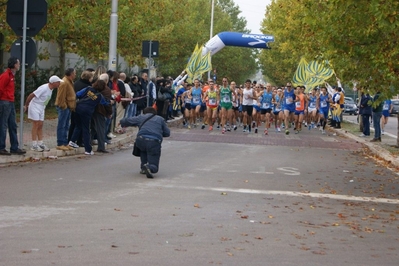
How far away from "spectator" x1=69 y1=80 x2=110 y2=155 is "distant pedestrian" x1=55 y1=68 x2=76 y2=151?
11.5 inches

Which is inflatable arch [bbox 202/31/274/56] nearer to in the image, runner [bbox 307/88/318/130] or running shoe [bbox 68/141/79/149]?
runner [bbox 307/88/318/130]

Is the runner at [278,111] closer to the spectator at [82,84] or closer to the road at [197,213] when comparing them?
the road at [197,213]

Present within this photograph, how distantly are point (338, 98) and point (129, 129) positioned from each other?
1383 centimetres

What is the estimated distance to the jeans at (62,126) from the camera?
18.2 metres

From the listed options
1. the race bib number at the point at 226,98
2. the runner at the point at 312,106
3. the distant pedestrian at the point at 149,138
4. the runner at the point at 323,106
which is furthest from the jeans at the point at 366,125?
the distant pedestrian at the point at 149,138

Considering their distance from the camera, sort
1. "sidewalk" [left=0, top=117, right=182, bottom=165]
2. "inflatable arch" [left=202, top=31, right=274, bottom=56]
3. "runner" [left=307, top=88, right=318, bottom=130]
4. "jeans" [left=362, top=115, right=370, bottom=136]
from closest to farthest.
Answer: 1. "sidewalk" [left=0, top=117, right=182, bottom=165]
2. "jeans" [left=362, top=115, right=370, bottom=136]
3. "runner" [left=307, top=88, right=318, bottom=130]
4. "inflatable arch" [left=202, top=31, right=274, bottom=56]

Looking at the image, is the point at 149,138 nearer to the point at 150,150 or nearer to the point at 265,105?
the point at 150,150

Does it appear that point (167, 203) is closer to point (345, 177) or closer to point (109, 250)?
point (109, 250)

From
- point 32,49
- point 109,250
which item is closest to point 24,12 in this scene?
point 32,49

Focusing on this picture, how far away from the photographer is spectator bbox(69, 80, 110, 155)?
60.5 feet

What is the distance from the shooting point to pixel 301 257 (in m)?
8.03

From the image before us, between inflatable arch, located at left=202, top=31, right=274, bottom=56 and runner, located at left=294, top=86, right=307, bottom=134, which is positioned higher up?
inflatable arch, located at left=202, top=31, right=274, bottom=56

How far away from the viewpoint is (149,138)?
15.0 m

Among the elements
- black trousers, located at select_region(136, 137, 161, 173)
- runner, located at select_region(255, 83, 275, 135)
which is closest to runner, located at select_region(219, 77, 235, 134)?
runner, located at select_region(255, 83, 275, 135)
